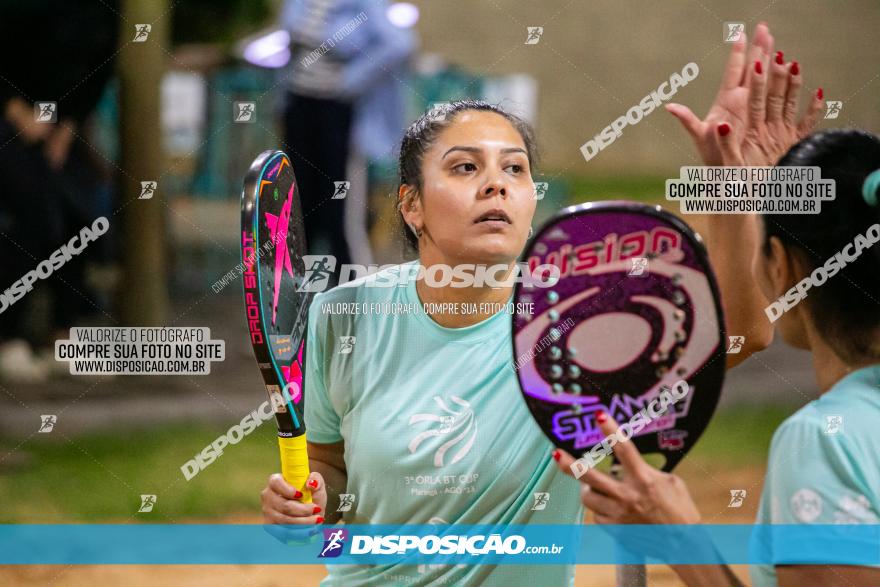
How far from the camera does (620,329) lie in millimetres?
3035

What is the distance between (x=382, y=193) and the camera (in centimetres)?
332

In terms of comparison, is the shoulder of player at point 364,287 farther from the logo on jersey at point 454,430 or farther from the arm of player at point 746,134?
the arm of player at point 746,134

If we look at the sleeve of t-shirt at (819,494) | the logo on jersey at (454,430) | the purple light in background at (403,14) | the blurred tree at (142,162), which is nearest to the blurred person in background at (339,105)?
the purple light in background at (403,14)

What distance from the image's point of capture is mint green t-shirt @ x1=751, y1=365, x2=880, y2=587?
251 cm

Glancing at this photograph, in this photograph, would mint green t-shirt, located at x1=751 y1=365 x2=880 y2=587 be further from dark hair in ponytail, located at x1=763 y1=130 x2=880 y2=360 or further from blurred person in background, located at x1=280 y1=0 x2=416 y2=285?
blurred person in background, located at x1=280 y1=0 x2=416 y2=285

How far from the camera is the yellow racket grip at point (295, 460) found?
120 inches

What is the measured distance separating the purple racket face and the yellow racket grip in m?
0.72

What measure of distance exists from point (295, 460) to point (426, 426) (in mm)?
448

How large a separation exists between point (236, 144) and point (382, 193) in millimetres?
543

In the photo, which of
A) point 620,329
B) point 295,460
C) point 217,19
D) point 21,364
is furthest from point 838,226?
point 21,364

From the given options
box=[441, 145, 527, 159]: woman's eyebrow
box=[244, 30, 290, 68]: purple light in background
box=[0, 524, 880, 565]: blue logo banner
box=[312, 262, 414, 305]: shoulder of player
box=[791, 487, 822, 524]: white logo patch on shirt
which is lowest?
box=[0, 524, 880, 565]: blue logo banner

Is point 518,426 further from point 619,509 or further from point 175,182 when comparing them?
point 175,182

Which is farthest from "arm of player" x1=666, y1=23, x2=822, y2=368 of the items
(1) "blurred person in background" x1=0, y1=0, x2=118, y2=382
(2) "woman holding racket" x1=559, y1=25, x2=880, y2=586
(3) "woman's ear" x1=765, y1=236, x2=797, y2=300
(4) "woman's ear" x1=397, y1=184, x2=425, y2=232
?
(1) "blurred person in background" x1=0, y1=0, x2=118, y2=382

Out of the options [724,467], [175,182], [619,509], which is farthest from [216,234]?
[724,467]
